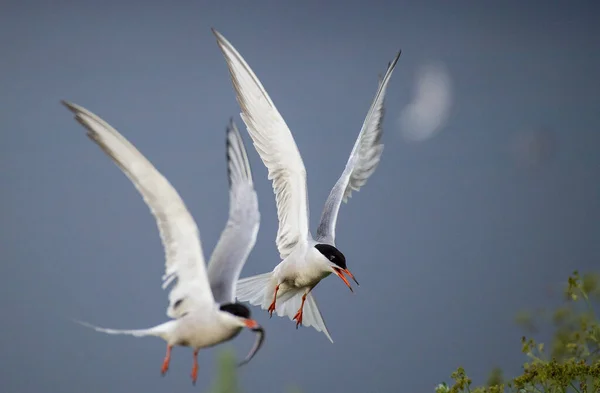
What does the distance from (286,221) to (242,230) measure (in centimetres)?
82

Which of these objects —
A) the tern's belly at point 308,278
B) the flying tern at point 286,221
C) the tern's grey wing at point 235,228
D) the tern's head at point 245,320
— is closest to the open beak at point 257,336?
the tern's head at point 245,320

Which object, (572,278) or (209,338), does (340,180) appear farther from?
(209,338)

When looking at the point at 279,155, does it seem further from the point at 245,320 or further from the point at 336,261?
the point at 245,320

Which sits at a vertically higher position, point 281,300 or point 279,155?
point 279,155

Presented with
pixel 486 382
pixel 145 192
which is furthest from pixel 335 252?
pixel 145 192

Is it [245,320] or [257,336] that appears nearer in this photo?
[245,320]

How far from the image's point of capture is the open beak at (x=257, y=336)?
10.0ft

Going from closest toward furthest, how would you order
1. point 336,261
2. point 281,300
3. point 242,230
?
point 242,230, point 336,261, point 281,300

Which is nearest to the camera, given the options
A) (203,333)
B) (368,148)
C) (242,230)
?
(203,333)

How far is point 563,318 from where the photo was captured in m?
4.38

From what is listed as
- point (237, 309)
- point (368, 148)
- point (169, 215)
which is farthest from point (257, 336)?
point (368, 148)

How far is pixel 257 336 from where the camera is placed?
3232 mm

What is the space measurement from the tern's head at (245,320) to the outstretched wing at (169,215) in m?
0.10

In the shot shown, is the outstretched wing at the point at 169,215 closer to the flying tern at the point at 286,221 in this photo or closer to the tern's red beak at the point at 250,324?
the tern's red beak at the point at 250,324
